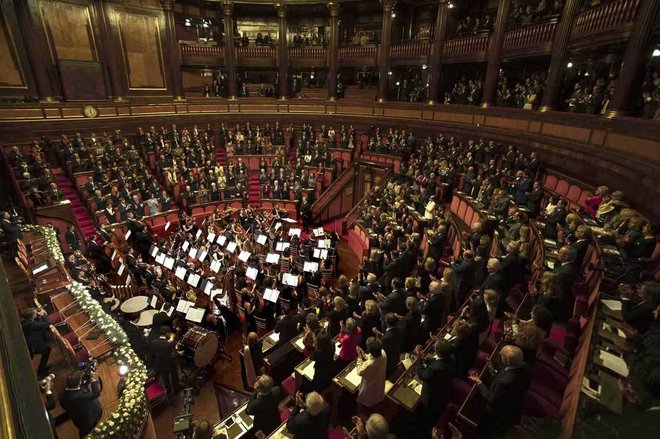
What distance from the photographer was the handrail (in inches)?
554

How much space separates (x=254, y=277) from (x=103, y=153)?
9599 millimetres

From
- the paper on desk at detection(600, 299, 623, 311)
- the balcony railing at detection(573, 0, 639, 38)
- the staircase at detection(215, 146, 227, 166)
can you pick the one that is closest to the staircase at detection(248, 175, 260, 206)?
the staircase at detection(215, 146, 227, 166)

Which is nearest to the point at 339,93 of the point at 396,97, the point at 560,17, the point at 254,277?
the point at 396,97

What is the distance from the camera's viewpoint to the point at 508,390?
10.3 feet

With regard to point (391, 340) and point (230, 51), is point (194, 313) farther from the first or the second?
point (230, 51)

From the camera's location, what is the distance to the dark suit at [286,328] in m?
5.60

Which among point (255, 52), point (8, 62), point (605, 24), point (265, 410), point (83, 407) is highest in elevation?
point (255, 52)

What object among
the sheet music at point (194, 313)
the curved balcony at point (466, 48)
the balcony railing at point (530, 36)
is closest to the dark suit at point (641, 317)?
the sheet music at point (194, 313)

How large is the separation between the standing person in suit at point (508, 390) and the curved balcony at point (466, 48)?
13047 millimetres

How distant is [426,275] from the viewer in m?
7.00

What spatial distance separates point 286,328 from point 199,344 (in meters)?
1.49

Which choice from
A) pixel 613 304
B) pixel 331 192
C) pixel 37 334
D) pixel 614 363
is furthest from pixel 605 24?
pixel 37 334

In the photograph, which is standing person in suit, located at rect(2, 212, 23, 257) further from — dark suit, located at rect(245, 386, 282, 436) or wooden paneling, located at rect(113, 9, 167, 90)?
wooden paneling, located at rect(113, 9, 167, 90)

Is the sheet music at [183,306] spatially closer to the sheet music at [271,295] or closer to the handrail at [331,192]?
the sheet music at [271,295]
